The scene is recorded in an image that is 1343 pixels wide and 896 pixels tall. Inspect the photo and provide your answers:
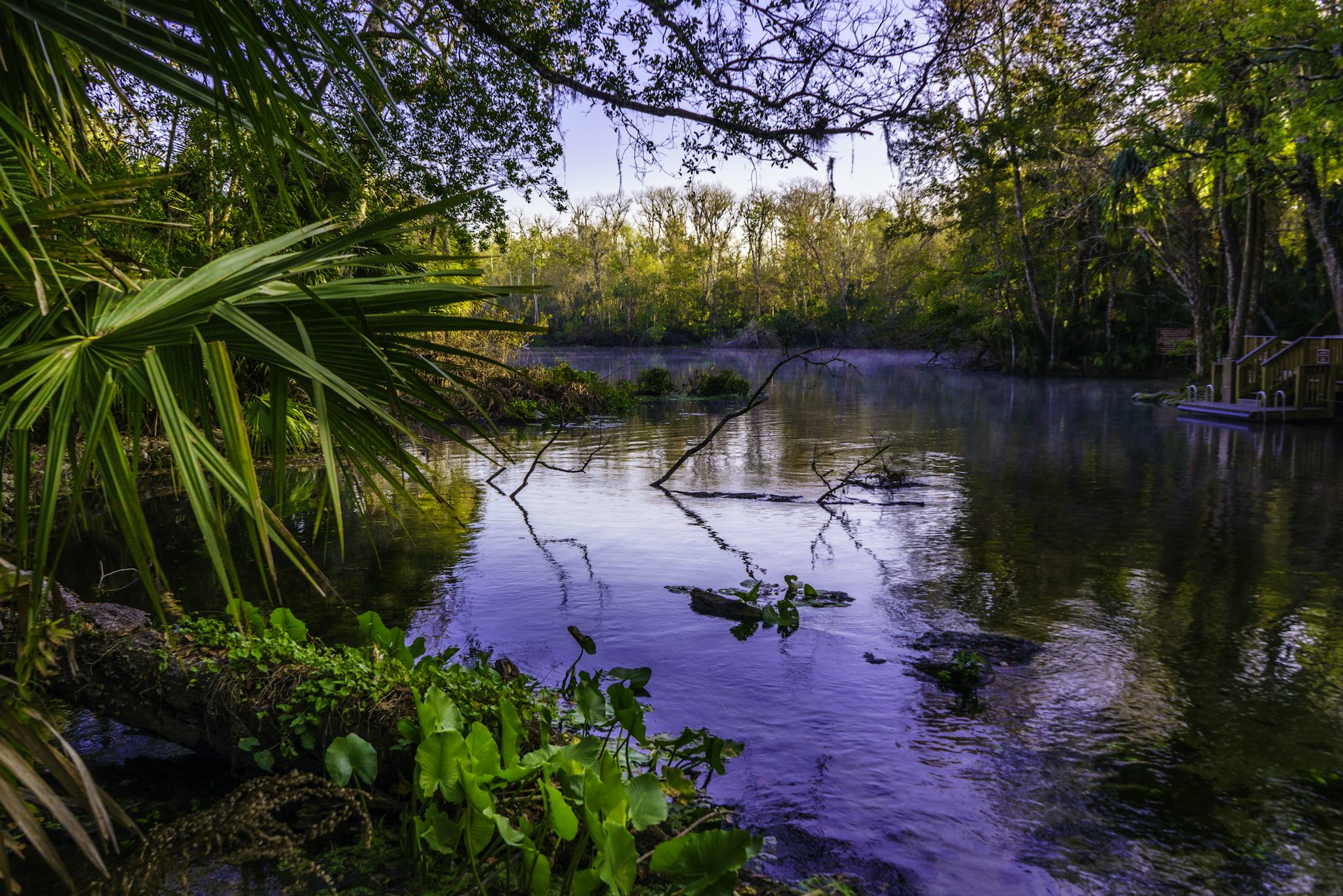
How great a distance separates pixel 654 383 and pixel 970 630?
21.2 m

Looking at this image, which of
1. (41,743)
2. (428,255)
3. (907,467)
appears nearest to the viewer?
(41,743)

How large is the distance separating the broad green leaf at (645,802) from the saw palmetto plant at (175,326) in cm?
127

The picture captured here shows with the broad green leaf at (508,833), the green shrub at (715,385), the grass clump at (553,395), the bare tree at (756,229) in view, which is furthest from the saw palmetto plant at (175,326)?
the bare tree at (756,229)

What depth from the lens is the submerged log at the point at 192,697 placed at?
3.68m

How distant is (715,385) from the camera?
27.0 metres

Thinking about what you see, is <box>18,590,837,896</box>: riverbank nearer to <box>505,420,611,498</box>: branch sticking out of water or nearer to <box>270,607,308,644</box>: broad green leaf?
<box>270,607,308,644</box>: broad green leaf

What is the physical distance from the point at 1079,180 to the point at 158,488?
2996 cm

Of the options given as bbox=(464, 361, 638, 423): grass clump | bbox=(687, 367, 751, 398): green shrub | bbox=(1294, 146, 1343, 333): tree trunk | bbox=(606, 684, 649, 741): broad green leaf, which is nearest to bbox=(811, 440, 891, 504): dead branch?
bbox=(606, 684, 649, 741): broad green leaf

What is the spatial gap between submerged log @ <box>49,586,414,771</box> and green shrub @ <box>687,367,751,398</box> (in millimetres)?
23223

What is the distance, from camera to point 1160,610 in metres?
6.64

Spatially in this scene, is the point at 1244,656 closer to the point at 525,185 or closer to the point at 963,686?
the point at 963,686

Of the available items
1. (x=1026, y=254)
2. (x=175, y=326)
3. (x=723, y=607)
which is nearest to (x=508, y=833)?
(x=175, y=326)

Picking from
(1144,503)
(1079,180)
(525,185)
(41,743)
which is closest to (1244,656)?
(1144,503)

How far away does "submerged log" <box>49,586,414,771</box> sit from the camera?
368 centimetres
